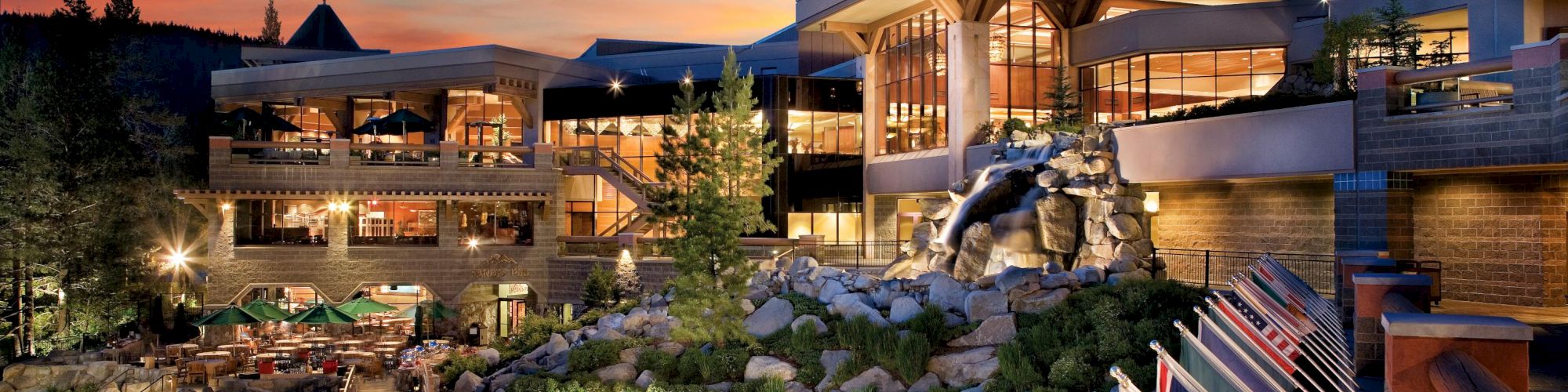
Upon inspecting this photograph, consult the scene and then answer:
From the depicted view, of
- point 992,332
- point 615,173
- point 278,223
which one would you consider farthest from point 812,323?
point 278,223

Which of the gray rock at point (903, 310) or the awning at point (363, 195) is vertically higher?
the awning at point (363, 195)

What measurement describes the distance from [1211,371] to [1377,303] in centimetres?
363

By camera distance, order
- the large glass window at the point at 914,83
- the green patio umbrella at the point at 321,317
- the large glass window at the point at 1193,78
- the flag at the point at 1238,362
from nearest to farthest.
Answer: the flag at the point at 1238,362
the green patio umbrella at the point at 321,317
the large glass window at the point at 1193,78
the large glass window at the point at 914,83

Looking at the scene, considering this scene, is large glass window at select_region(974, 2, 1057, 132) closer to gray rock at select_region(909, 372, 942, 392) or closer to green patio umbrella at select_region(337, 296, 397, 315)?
gray rock at select_region(909, 372, 942, 392)

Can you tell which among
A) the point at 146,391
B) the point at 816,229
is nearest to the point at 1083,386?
the point at 146,391

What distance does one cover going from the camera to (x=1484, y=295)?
22.5 meters

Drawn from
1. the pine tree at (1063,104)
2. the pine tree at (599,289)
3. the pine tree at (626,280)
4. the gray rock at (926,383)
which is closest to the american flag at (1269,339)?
the gray rock at (926,383)

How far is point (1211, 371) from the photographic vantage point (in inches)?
238

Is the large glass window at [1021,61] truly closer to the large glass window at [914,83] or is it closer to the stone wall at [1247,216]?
the large glass window at [914,83]

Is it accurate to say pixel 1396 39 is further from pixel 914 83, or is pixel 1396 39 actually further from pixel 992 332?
pixel 914 83

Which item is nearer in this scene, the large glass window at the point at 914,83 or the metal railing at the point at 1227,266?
the metal railing at the point at 1227,266

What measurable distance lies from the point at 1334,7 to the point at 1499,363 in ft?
96.4

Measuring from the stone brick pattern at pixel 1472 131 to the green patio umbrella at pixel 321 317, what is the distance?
2531 cm

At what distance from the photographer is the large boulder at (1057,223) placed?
2545 cm
